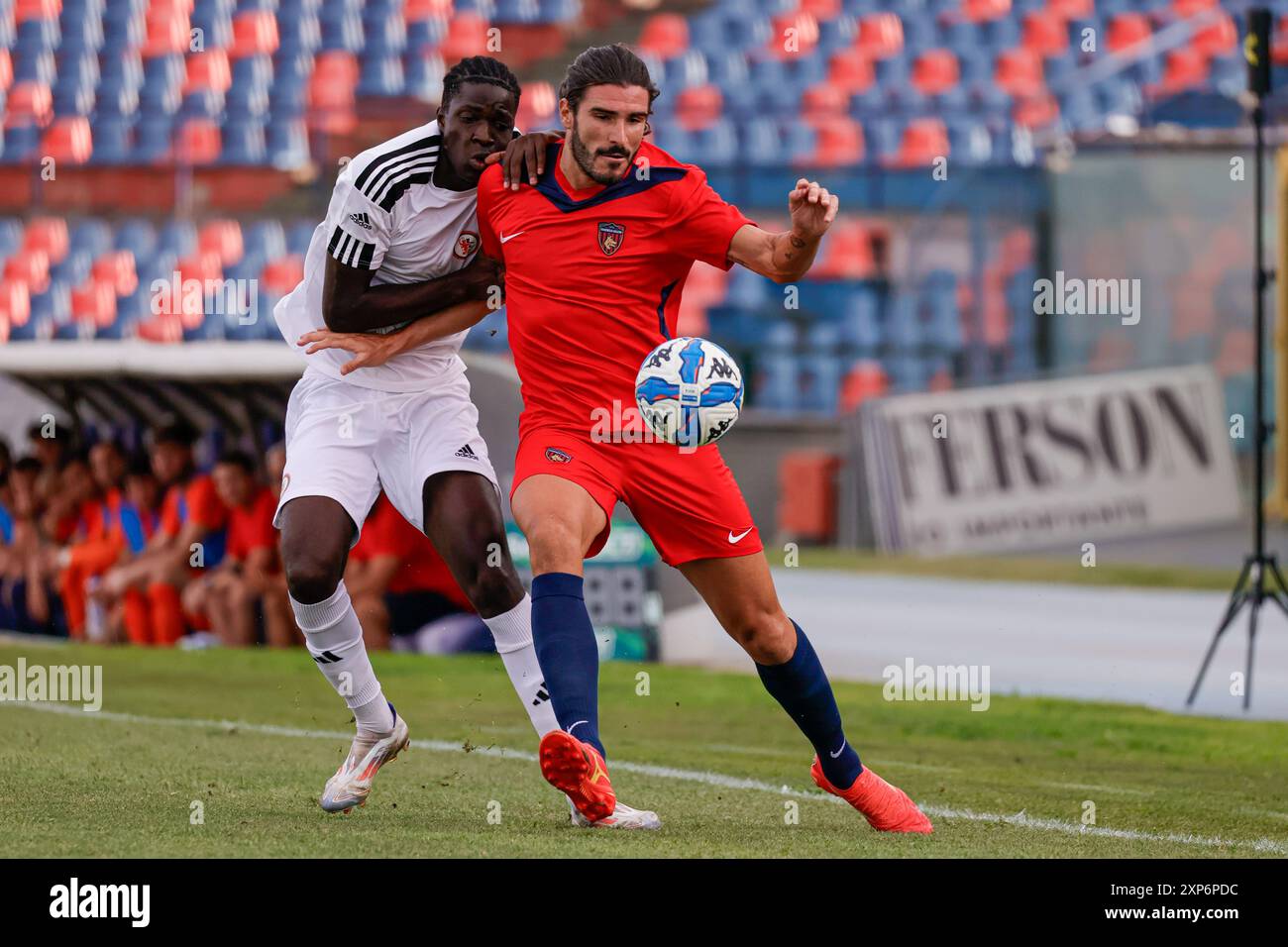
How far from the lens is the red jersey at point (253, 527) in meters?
12.1

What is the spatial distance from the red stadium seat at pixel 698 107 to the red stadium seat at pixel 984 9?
3.37 m

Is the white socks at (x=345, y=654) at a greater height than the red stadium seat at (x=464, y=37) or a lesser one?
lesser

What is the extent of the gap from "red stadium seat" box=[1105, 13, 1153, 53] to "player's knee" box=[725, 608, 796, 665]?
59.9ft

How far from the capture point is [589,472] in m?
5.35

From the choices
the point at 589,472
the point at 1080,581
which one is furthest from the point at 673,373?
the point at 1080,581

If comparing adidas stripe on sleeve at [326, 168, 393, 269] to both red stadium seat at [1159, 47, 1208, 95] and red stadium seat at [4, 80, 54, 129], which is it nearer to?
red stadium seat at [4, 80, 54, 129]

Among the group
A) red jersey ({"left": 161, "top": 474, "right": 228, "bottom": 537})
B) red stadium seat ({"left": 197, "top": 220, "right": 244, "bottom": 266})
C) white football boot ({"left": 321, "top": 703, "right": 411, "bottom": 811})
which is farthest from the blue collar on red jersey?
red stadium seat ({"left": 197, "top": 220, "right": 244, "bottom": 266})

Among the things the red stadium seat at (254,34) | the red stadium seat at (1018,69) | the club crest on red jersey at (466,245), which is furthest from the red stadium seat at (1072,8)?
the club crest on red jersey at (466,245)

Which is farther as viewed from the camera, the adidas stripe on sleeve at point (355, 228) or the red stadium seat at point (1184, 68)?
the red stadium seat at point (1184, 68)

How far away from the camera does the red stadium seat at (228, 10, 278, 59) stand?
22.2 meters

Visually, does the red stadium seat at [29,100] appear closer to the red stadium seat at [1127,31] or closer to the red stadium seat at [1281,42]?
the red stadium seat at [1127,31]

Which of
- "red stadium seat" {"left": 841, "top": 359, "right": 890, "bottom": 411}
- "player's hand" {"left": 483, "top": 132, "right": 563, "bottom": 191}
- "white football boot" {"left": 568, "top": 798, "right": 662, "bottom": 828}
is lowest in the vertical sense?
"white football boot" {"left": 568, "top": 798, "right": 662, "bottom": 828}
